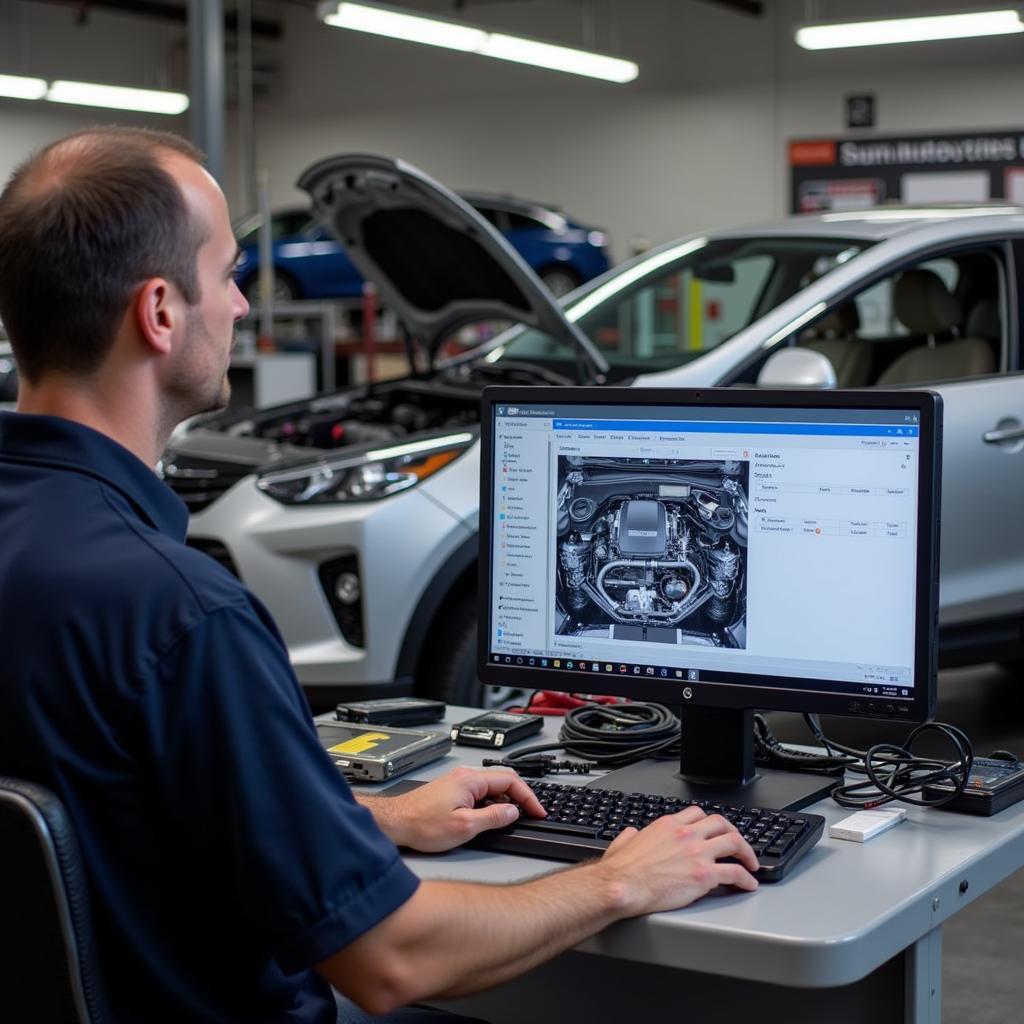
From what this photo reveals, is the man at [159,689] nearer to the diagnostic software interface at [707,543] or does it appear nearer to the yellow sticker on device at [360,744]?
the diagnostic software interface at [707,543]

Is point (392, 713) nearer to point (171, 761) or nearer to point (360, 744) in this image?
point (360, 744)

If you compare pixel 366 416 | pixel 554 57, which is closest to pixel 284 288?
pixel 554 57

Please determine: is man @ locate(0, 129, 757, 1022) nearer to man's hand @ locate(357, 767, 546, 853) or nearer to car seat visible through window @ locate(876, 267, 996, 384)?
man's hand @ locate(357, 767, 546, 853)

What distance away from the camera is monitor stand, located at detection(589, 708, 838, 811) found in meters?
1.85

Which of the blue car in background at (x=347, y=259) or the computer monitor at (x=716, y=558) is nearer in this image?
the computer monitor at (x=716, y=558)

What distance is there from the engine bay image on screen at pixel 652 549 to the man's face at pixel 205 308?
0.56 metres

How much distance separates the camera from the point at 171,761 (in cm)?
121

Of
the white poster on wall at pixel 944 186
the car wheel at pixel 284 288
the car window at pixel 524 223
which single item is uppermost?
the white poster on wall at pixel 944 186

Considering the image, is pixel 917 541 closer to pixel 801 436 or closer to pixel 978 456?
pixel 801 436

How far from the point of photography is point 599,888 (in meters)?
1.46

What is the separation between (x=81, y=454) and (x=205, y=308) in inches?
7.4

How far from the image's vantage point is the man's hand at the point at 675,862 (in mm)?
1481

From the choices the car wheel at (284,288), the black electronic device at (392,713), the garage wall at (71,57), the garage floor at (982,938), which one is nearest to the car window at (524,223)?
the car wheel at (284,288)

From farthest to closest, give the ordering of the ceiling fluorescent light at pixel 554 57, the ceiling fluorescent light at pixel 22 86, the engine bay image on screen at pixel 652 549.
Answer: the ceiling fluorescent light at pixel 22 86
the ceiling fluorescent light at pixel 554 57
the engine bay image on screen at pixel 652 549
